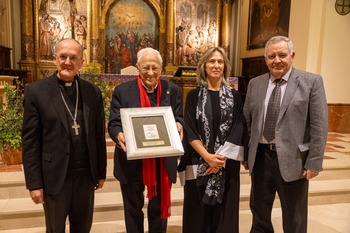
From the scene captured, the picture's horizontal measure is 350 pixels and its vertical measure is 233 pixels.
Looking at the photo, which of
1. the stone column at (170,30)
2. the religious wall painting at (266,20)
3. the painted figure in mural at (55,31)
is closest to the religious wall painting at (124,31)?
the stone column at (170,30)

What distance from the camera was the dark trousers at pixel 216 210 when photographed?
2.36 metres

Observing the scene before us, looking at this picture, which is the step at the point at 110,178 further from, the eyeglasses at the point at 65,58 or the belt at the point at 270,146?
the eyeglasses at the point at 65,58

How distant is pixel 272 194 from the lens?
2.42 m

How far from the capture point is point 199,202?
2.40 m

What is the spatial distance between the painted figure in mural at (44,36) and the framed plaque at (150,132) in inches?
351

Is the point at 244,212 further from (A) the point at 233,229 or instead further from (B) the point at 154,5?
(B) the point at 154,5

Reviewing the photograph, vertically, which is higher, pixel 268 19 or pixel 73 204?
pixel 268 19

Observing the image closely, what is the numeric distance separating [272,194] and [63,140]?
159 cm

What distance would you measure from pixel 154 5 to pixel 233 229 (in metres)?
9.46

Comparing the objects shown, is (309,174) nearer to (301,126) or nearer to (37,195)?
(301,126)

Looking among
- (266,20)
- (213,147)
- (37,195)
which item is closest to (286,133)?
(213,147)

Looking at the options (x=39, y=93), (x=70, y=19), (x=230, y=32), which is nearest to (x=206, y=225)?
(x=39, y=93)

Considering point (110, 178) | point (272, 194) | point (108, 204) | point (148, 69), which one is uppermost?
point (148, 69)

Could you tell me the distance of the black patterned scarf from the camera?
2.28m
